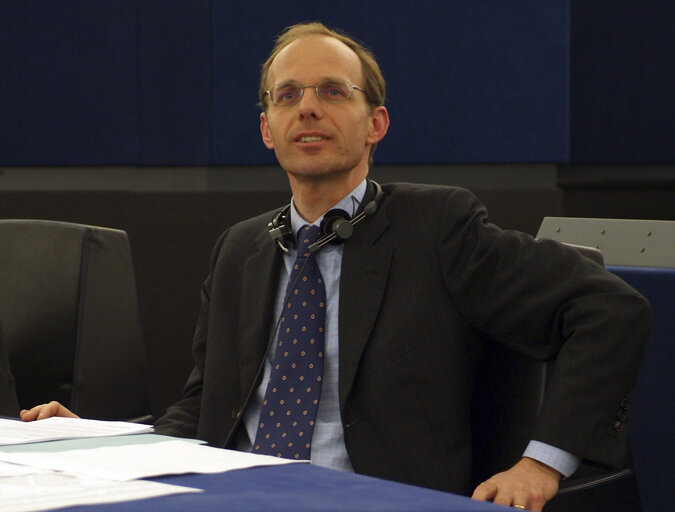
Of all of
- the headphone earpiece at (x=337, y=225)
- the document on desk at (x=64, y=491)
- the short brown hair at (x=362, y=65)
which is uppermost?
the short brown hair at (x=362, y=65)

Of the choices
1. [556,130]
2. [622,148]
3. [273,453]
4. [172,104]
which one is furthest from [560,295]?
[172,104]

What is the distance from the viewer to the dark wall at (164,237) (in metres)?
3.02

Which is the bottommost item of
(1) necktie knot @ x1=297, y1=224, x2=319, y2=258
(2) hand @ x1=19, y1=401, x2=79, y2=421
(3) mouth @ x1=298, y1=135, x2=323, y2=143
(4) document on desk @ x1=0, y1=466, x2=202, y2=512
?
(2) hand @ x1=19, y1=401, x2=79, y2=421

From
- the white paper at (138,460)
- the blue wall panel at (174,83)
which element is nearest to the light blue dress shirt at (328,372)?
the white paper at (138,460)

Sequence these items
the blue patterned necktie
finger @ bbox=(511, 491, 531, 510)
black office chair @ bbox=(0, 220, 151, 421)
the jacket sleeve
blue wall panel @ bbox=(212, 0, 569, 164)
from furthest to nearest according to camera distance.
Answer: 1. blue wall panel @ bbox=(212, 0, 569, 164)
2. black office chair @ bbox=(0, 220, 151, 421)
3. the blue patterned necktie
4. the jacket sleeve
5. finger @ bbox=(511, 491, 531, 510)

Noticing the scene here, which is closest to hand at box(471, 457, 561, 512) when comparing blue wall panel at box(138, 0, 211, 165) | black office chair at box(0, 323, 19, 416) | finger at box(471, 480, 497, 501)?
finger at box(471, 480, 497, 501)

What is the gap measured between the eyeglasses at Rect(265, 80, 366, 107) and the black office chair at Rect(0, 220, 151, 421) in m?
0.65

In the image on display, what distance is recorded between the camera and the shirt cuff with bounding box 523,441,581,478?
4.23ft

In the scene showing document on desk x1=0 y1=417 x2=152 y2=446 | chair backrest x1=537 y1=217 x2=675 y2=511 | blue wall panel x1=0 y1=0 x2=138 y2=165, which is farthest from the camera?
blue wall panel x1=0 y1=0 x2=138 y2=165

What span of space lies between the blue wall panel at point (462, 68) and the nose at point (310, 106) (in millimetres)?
1210

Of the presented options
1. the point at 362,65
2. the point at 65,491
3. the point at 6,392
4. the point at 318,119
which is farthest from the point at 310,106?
the point at 65,491

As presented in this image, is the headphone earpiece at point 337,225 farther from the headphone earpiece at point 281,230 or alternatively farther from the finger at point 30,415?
the finger at point 30,415

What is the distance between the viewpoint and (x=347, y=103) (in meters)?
1.67

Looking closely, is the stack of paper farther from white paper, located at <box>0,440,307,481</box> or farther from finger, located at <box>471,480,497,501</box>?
finger, located at <box>471,480,497,501</box>
